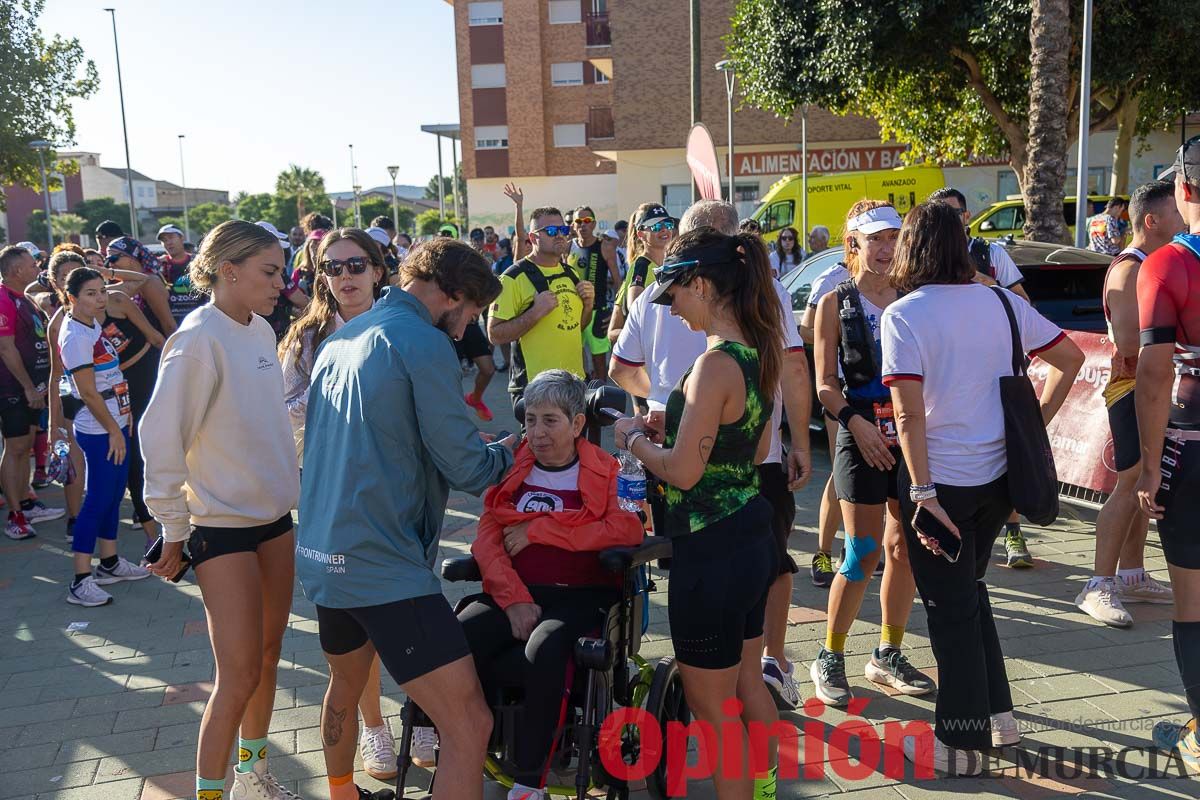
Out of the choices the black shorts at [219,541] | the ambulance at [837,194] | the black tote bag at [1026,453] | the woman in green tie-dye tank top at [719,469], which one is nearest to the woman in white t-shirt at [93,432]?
the black shorts at [219,541]

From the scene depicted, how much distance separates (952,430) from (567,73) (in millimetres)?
43932

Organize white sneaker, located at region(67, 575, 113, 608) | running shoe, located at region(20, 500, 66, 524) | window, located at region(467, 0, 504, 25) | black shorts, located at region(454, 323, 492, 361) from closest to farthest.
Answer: white sneaker, located at region(67, 575, 113, 608)
running shoe, located at region(20, 500, 66, 524)
black shorts, located at region(454, 323, 492, 361)
window, located at region(467, 0, 504, 25)

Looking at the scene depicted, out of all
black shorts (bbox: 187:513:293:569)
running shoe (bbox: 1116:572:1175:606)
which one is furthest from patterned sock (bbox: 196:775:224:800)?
running shoe (bbox: 1116:572:1175:606)

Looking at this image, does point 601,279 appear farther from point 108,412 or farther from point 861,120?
point 861,120

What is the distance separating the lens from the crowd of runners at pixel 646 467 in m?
2.79

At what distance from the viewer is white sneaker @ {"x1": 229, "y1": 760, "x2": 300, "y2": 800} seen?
3.38m

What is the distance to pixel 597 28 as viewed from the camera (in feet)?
145

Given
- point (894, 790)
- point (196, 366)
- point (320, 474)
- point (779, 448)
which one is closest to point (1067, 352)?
point (779, 448)

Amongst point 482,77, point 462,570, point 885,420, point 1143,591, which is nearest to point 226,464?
point 462,570

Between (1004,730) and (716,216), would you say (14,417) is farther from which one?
(1004,730)

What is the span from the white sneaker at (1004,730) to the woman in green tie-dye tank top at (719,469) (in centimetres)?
128

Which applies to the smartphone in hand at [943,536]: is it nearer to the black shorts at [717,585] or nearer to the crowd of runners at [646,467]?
the crowd of runners at [646,467]

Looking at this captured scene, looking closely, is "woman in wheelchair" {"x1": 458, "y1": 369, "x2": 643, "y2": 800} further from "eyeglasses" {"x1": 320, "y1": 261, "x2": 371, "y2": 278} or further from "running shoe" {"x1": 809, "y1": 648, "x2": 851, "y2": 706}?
"running shoe" {"x1": 809, "y1": 648, "x2": 851, "y2": 706}

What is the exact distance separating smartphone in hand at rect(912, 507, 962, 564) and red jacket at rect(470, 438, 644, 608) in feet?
3.26
